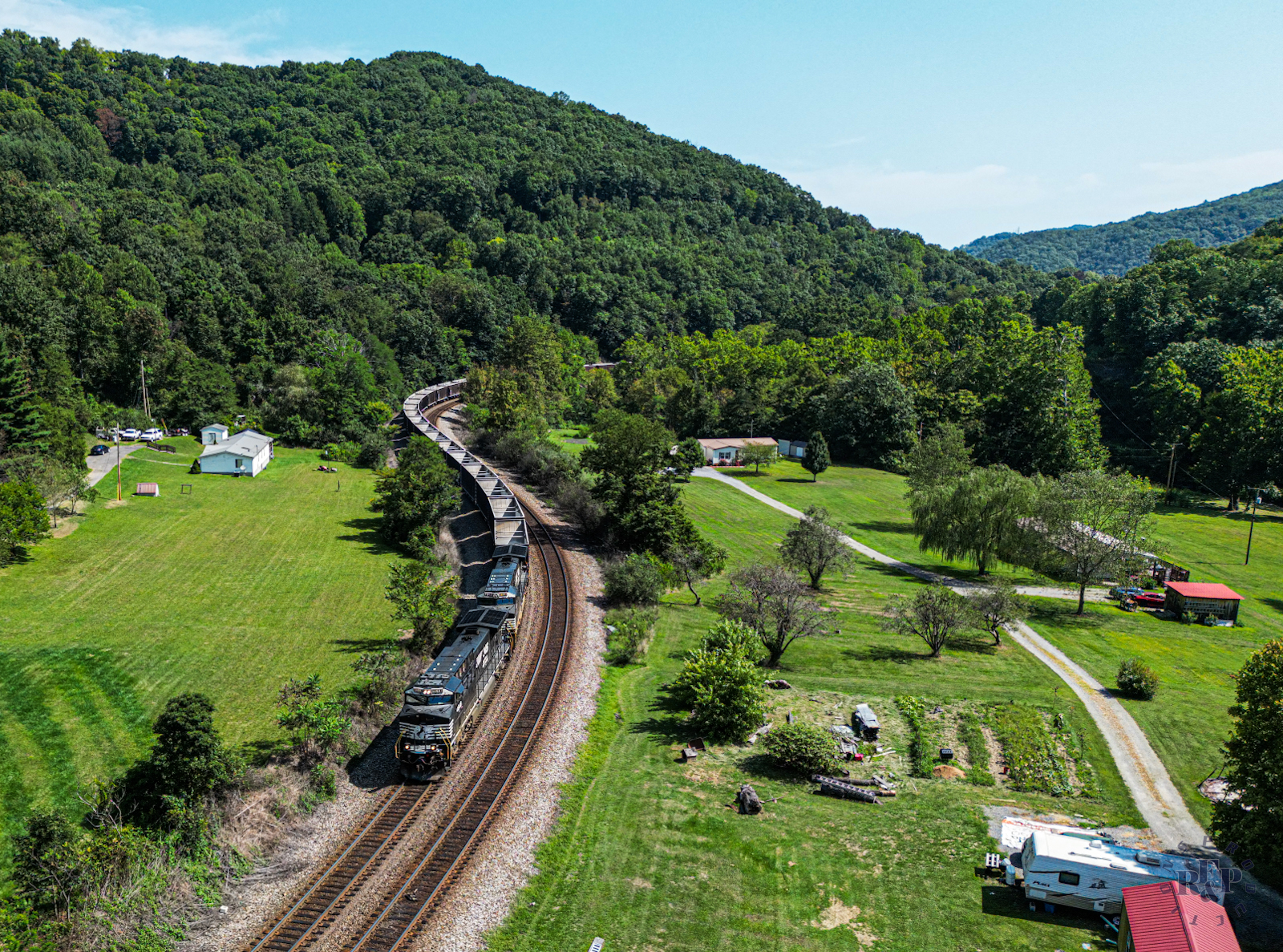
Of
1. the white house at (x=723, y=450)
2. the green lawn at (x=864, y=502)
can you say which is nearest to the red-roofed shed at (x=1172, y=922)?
the green lawn at (x=864, y=502)

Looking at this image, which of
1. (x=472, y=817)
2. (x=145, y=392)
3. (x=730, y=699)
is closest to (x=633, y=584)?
(x=730, y=699)

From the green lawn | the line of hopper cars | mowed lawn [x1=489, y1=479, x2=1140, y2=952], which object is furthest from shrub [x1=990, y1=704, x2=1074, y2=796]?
the green lawn

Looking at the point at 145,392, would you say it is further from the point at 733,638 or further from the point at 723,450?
the point at 733,638

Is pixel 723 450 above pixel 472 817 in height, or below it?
above

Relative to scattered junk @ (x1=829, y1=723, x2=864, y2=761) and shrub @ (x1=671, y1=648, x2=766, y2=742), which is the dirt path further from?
shrub @ (x1=671, y1=648, x2=766, y2=742)

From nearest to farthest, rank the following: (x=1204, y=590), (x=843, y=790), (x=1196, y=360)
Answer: (x=843, y=790) < (x=1204, y=590) < (x=1196, y=360)

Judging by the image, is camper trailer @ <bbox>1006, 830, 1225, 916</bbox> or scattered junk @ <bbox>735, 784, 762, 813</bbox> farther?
scattered junk @ <bbox>735, 784, 762, 813</bbox>
